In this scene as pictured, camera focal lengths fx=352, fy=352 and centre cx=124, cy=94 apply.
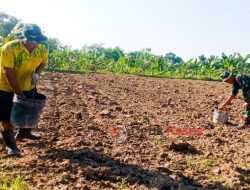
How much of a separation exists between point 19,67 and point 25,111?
0.47 metres

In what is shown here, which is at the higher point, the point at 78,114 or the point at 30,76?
the point at 30,76

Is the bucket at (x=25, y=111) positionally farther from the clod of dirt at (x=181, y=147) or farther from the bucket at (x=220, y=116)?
the bucket at (x=220, y=116)

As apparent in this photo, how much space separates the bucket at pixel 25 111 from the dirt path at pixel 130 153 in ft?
1.21

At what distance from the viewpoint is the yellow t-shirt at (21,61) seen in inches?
140

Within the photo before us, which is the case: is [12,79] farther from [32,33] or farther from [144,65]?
[144,65]

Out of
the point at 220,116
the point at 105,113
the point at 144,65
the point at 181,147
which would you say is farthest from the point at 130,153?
the point at 144,65

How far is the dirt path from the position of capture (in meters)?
3.30

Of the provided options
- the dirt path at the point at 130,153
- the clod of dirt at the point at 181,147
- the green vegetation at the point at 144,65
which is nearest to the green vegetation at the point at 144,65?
the green vegetation at the point at 144,65

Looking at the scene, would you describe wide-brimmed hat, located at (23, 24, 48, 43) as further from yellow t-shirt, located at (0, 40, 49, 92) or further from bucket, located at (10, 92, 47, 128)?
bucket, located at (10, 92, 47, 128)

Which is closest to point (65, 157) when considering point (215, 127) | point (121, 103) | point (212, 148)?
point (212, 148)

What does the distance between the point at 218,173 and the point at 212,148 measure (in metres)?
0.96

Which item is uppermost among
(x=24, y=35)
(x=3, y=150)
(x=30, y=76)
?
(x=24, y=35)

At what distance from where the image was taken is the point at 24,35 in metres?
3.60

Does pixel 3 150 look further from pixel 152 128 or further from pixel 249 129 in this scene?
pixel 249 129
